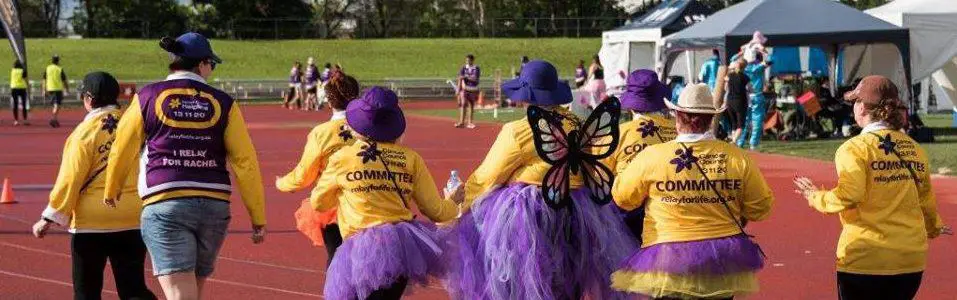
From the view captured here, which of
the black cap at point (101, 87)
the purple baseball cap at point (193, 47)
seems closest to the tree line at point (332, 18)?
the black cap at point (101, 87)

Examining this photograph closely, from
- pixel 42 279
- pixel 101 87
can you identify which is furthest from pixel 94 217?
pixel 42 279

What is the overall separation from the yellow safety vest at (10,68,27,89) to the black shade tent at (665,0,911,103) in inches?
567

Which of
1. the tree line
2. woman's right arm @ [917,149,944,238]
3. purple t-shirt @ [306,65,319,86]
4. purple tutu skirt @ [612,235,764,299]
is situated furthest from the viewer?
the tree line

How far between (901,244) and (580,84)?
3291cm

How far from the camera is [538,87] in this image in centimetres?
778

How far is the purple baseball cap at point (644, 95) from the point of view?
8.34 metres

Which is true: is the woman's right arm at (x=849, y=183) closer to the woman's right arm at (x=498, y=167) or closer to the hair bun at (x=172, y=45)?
the woman's right arm at (x=498, y=167)

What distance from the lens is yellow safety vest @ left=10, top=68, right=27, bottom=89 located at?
101 ft

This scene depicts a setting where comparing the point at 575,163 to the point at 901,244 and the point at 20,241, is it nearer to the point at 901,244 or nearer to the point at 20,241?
the point at 901,244

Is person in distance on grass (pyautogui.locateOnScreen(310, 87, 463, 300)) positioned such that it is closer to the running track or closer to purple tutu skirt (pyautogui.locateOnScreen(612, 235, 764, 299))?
purple tutu skirt (pyautogui.locateOnScreen(612, 235, 764, 299))

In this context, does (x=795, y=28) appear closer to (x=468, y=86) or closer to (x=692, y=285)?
(x=468, y=86)

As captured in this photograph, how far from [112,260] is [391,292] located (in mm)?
1580

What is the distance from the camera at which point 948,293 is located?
992 centimetres

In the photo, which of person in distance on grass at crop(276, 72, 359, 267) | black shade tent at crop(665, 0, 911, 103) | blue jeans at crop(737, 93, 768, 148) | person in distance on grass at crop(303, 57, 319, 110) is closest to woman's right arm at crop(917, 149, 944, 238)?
person in distance on grass at crop(276, 72, 359, 267)
